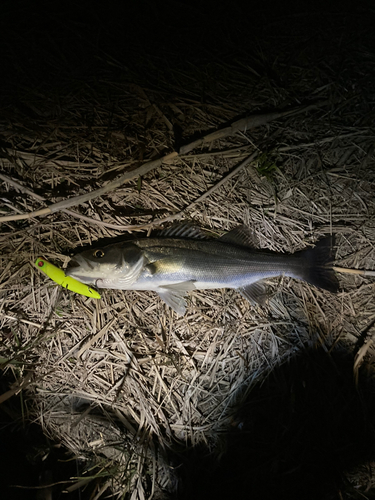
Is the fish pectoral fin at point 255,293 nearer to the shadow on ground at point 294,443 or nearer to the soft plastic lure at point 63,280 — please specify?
the shadow on ground at point 294,443

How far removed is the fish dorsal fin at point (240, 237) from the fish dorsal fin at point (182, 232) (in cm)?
31

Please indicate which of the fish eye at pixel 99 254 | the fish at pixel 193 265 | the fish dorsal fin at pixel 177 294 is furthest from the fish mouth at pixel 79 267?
the fish dorsal fin at pixel 177 294

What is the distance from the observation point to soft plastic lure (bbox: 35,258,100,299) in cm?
307

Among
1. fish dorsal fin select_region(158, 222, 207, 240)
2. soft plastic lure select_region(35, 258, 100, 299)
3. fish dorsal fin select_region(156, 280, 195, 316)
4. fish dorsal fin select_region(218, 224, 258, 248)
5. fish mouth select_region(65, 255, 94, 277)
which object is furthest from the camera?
fish dorsal fin select_region(218, 224, 258, 248)

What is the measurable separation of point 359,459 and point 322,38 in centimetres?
561

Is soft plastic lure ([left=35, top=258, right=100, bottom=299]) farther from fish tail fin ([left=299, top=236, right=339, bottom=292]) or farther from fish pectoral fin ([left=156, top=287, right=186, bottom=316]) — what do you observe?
Result: fish tail fin ([left=299, top=236, right=339, bottom=292])

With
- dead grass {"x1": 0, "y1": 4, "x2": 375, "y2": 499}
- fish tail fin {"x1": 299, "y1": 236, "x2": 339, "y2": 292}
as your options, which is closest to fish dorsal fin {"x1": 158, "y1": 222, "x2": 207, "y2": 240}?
dead grass {"x1": 0, "y1": 4, "x2": 375, "y2": 499}

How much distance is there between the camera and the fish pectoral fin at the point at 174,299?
10.5 ft

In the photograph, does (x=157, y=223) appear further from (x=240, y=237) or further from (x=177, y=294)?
(x=240, y=237)

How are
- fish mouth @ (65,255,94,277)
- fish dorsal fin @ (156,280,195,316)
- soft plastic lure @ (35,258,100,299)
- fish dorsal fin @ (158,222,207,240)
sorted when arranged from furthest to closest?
1. fish dorsal fin @ (158,222,207,240)
2. fish dorsal fin @ (156,280,195,316)
3. soft plastic lure @ (35,258,100,299)
4. fish mouth @ (65,255,94,277)

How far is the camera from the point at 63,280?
3.09 metres

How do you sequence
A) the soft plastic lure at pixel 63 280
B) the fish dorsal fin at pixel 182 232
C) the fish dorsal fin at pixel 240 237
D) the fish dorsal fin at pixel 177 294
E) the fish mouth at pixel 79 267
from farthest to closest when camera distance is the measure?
the fish dorsal fin at pixel 240 237
the fish dorsal fin at pixel 182 232
the fish dorsal fin at pixel 177 294
the soft plastic lure at pixel 63 280
the fish mouth at pixel 79 267

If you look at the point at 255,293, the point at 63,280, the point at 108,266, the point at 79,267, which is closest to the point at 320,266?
the point at 255,293

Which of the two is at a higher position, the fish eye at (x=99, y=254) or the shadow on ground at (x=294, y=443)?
the fish eye at (x=99, y=254)
